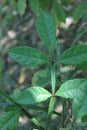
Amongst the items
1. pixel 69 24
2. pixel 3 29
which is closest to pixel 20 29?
pixel 3 29

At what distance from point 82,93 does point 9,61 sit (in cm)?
321

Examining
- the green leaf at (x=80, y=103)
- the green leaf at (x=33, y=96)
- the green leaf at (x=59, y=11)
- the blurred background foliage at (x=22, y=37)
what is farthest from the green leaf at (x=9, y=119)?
the blurred background foliage at (x=22, y=37)

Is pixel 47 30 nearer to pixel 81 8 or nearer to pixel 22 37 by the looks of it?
pixel 81 8

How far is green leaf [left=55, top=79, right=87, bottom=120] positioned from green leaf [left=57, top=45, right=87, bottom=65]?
8 cm

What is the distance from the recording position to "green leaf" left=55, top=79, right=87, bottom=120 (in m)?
0.81

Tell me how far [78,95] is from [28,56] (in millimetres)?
188

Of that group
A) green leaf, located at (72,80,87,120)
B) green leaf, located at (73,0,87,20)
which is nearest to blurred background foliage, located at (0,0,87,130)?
green leaf, located at (73,0,87,20)

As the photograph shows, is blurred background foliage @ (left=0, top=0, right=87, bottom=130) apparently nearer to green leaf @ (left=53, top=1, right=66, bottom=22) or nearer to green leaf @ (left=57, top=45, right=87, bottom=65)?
green leaf @ (left=53, top=1, right=66, bottom=22)

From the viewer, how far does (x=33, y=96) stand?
858 millimetres

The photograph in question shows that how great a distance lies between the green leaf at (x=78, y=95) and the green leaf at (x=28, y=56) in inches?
4.8

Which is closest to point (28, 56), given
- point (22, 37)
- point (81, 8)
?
point (81, 8)

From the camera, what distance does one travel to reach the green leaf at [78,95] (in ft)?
2.66

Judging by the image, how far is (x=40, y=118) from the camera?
2.79 metres

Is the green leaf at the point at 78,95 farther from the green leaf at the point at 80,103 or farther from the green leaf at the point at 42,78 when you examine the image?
the green leaf at the point at 42,78
